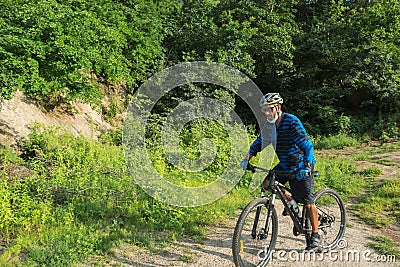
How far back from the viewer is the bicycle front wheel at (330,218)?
168 inches

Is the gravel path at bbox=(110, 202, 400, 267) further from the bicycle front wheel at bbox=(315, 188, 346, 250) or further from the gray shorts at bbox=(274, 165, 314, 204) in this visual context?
the gray shorts at bbox=(274, 165, 314, 204)

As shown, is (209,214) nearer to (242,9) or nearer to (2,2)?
(2,2)

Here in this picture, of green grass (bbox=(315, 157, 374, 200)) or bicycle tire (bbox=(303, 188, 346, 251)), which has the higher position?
green grass (bbox=(315, 157, 374, 200))

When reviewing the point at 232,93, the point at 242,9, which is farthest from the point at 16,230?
the point at 242,9

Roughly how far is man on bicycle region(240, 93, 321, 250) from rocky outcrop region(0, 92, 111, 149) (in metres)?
6.28

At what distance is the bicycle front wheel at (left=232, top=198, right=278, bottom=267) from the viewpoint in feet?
11.5

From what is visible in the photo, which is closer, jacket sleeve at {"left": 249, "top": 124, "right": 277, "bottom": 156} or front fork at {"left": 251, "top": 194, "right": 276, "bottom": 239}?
front fork at {"left": 251, "top": 194, "right": 276, "bottom": 239}

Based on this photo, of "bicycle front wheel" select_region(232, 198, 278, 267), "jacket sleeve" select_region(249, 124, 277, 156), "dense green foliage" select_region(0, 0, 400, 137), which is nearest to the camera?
"bicycle front wheel" select_region(232, 198, 278, 267)

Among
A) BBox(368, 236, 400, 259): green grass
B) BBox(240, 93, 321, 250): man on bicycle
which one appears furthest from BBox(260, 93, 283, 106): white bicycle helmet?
BBox(368, 236, 400, 259): green grass

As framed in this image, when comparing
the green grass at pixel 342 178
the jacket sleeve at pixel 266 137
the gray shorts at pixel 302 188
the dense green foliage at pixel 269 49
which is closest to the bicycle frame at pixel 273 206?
the gray shorts at pixel 302 188

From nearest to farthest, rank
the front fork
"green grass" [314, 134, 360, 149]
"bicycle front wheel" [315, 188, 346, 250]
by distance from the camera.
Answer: the front fork < "bicycle front wheel" [315, 188, 346, 250] < "green grass" [314, 134, 360, 149]

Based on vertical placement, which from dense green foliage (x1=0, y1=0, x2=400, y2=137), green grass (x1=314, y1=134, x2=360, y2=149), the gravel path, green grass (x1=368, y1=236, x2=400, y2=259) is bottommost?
the gravel path

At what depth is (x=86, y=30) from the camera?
9070 millimetres

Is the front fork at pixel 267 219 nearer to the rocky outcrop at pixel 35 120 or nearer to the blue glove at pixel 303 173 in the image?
the blue glove at pixel 303 173
